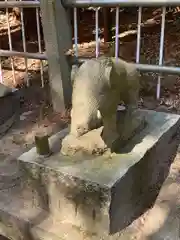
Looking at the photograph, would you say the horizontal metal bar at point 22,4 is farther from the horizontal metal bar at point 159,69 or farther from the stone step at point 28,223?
the stone step at point 28,223

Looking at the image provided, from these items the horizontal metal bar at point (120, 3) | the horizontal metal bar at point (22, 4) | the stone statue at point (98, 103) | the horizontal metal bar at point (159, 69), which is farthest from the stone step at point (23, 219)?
the horizontal metal bar at point (22, 4)

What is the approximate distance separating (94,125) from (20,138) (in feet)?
→ 4.04

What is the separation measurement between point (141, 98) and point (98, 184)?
1373 millimetres

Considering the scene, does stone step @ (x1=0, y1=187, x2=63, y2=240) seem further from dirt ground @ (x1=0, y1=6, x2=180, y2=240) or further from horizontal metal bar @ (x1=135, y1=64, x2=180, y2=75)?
horizontal metal bar @ (x1=135, y1=64, x2=180, y2=75)

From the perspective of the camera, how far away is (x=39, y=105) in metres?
3.13

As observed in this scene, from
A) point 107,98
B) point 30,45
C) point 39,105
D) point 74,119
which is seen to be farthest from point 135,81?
point 30,45

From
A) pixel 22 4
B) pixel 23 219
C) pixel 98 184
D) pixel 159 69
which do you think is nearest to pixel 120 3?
pixel 159 69

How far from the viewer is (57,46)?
2766 millimetres

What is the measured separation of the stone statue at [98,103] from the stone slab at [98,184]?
0.08 meters

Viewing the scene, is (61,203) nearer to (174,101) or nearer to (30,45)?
(174,101)

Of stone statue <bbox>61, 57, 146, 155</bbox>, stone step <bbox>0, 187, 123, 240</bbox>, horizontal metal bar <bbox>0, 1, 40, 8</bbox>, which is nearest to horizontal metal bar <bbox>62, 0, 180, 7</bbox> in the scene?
horizontal metal bar <bbox>0, 1, 40, 8</bbox>

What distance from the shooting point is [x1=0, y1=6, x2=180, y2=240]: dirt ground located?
183 cm

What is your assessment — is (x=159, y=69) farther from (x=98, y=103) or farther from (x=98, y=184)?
(x=98, y=184)

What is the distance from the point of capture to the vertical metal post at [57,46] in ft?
8.80
